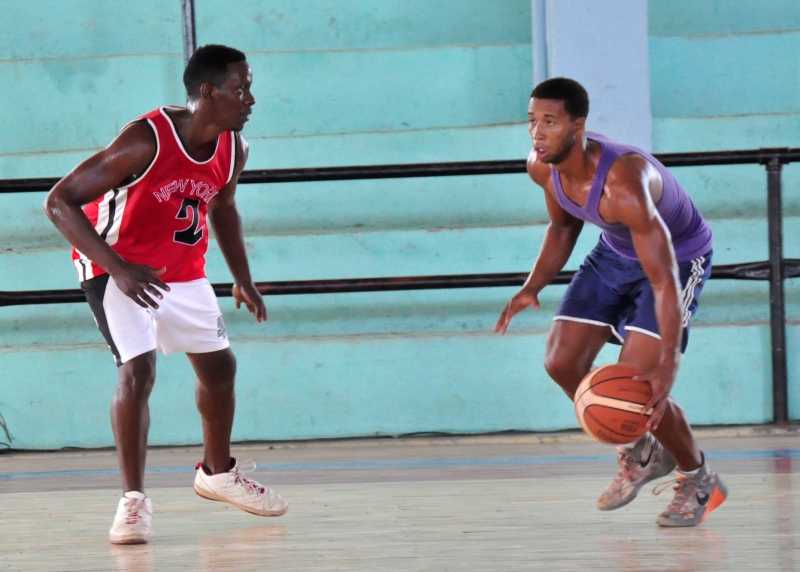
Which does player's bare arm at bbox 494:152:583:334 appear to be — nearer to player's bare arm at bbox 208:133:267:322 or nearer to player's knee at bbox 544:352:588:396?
player's knee at bbox 544:352:588:396

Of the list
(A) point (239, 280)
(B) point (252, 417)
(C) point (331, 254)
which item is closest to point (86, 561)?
(A) point (239, 280)

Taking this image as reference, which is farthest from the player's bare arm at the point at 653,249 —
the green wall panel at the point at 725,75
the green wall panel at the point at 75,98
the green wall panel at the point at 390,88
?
the green wall panel at the point at 75,98

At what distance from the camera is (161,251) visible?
123 inches

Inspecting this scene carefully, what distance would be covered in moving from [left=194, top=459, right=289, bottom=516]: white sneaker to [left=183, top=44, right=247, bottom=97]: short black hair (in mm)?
1122

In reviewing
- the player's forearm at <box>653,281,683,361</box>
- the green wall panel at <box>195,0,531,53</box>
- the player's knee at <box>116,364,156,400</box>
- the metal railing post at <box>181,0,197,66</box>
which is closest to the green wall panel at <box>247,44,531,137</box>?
the green wall panel at <box>195,0,531,53</box>

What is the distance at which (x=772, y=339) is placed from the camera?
478cm

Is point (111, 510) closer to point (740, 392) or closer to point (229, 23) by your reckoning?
point (740, 392)

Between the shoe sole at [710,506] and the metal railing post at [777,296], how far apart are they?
1860 mm

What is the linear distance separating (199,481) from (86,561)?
2.13 ft

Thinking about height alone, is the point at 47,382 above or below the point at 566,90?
below

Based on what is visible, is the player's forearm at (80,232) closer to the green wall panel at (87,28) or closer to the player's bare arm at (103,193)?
the player's bare arm at (103,193)

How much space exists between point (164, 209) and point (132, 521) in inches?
34.5

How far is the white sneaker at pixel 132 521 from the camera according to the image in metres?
2.80

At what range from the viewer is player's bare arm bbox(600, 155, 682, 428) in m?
2.67
